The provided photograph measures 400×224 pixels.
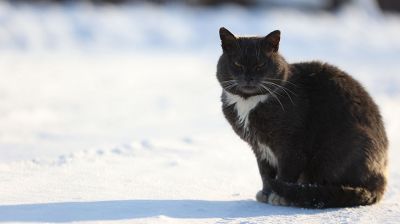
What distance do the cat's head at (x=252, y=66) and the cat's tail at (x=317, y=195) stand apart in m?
0.64

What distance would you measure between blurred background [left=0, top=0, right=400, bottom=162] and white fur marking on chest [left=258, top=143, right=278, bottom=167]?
178cm

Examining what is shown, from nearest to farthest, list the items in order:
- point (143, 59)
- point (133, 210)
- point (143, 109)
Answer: point (133, 210)
point (143, 109)
point (143, 59)

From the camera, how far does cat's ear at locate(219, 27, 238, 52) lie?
173 inches

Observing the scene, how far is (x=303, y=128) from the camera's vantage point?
422cm


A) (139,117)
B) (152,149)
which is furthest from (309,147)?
(139,117)

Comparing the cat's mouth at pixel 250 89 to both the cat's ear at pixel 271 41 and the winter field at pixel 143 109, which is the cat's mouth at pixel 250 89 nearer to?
the cat's ear at pixel 271 41

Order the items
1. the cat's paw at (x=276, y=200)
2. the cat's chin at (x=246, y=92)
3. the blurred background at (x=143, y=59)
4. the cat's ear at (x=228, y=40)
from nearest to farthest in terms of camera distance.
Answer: the cat's paw at (x=276, y=200), the cat's chin at (x=246, y=92), the cat's ear at (x=228, y=40), the blurred background at (x=143, y=59)

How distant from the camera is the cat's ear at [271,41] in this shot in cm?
437

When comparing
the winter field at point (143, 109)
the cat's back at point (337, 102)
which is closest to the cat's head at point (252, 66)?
the cat's back at point (337, 102)

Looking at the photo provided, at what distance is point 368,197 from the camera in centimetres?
420

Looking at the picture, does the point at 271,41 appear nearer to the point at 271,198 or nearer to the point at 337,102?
the point at 337,102

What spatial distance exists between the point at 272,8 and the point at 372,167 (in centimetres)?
1430

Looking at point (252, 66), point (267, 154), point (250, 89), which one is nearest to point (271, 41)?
point (252, 66)

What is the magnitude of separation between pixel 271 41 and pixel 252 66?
0.24 meters
